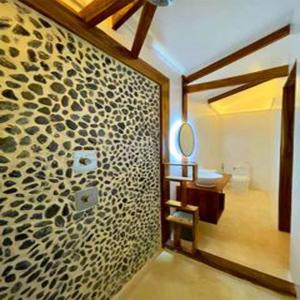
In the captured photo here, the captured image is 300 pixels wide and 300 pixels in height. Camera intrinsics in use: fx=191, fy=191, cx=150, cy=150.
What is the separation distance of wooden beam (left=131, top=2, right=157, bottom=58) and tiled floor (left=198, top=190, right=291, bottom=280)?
8.15ft

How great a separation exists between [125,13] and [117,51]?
0.40m

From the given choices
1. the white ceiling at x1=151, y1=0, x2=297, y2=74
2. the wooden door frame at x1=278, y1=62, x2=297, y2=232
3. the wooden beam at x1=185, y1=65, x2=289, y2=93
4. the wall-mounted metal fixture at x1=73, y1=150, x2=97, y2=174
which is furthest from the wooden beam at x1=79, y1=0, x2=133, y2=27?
the wooden door frame at x1=278, y1=62, x2=297, y2=232

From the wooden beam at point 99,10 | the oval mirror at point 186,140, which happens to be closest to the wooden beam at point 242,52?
the oval mirror at point 186,140

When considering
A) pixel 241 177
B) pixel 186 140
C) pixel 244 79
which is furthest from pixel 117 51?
pixel 241 177

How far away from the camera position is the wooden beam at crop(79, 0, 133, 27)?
1.36 m

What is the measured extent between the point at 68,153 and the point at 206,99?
3.96 meters

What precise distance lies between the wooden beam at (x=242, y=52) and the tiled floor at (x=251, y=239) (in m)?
2.50

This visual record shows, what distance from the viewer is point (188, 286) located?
1.90 m

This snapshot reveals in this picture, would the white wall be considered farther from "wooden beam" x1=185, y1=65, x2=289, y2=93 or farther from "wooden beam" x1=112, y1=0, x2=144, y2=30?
"wooden beam" x1=112, y1=0, x2=144, y2=30

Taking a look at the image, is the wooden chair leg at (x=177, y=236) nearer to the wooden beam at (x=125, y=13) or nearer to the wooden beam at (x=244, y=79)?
the wooden beam at (x=244, y=79)

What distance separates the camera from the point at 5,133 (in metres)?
1.04

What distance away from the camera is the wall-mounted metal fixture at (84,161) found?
1.43 m

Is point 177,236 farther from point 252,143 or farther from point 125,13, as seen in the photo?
point 252,143

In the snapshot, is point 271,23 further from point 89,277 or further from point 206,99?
point 89,277
